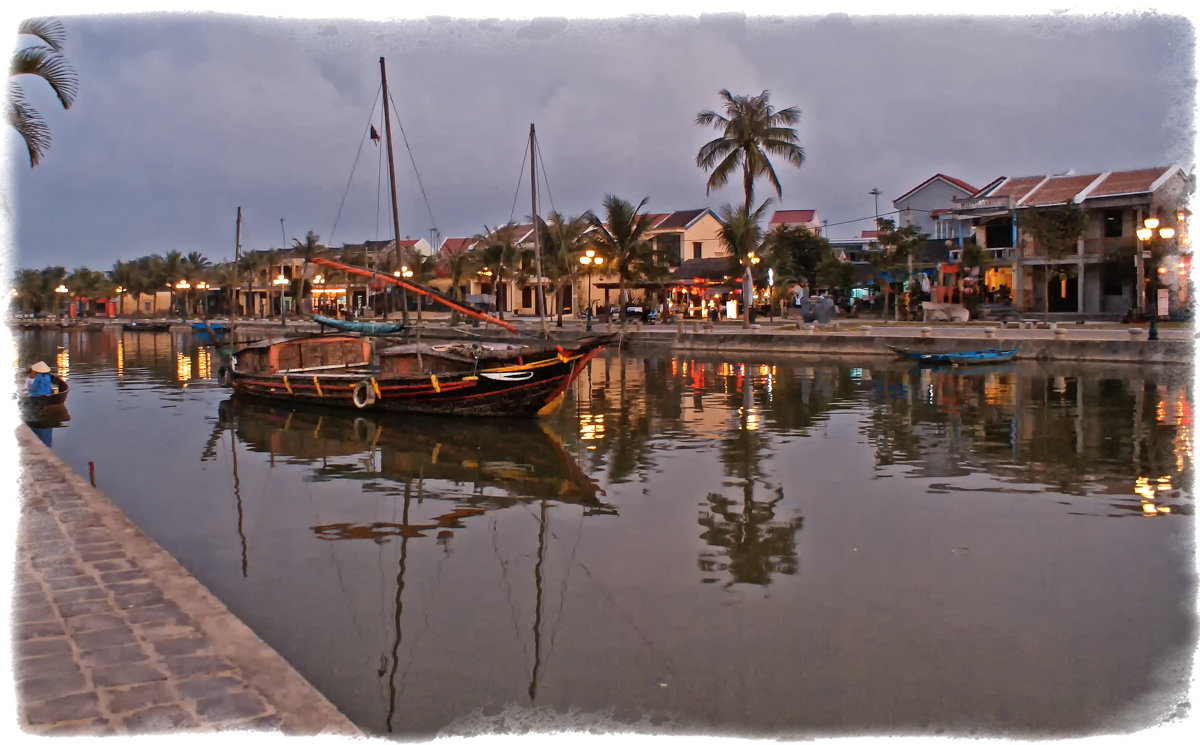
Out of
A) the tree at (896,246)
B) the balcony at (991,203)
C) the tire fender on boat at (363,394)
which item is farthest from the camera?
the balcony at (991,203)

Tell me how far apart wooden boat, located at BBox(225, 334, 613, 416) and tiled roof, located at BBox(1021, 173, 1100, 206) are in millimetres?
31958

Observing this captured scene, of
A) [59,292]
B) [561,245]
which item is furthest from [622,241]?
[59,292]

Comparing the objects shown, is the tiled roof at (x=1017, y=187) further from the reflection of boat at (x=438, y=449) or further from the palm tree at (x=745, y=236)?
the reflection of boat at (x=438, y=449)

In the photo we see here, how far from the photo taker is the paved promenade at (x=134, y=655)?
5273 mm

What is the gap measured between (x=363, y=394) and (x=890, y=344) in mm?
21962

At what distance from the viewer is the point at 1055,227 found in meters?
42.7

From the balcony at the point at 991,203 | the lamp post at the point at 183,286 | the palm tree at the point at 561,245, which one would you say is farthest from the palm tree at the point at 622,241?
the lamp post at the point at 183,286

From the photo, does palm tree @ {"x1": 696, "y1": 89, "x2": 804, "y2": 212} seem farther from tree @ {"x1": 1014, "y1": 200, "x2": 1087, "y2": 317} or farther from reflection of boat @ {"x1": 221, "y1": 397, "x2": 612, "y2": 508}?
reflection of boat @ {"x1": 221, "y1": 397, "x2": 612, "y2": 508}

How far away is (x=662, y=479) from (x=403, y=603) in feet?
21.4

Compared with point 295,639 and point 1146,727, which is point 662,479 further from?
point 1146,727

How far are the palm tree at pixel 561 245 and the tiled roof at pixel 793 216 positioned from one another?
26.7m

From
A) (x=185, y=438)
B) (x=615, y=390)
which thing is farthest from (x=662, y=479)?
(x=615, y=390)

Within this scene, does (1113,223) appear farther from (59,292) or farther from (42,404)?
(59,292)

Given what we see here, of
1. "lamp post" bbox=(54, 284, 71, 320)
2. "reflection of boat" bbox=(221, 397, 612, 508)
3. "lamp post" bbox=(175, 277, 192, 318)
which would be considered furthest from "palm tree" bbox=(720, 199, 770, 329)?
"lamp post" bbox=(54, 284, 71, 320)
